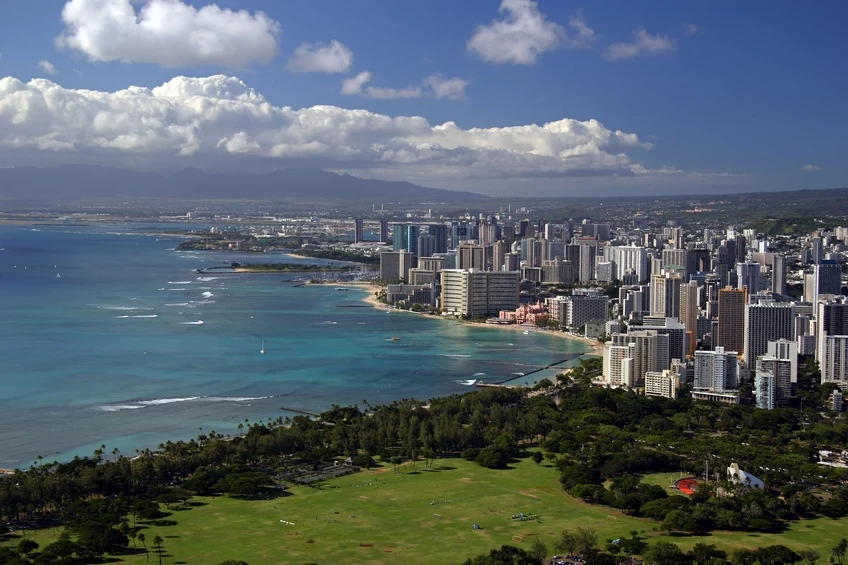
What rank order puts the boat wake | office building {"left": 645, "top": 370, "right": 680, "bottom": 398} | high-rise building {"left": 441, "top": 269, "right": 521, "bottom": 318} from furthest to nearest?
high-rise building {"left": 441, "top": 269, "right": 521, "bottom": 318}, office building {"left": 645, "top": 370, "right": 680, "bottom": 398}, the boat wake

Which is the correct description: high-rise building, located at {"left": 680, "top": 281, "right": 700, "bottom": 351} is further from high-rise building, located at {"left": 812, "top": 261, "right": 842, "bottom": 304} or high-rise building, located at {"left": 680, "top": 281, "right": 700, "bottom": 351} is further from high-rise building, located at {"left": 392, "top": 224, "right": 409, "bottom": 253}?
high-rise building, located at {"left": 392, "top": 224, "right": 409, "bottom": 253}

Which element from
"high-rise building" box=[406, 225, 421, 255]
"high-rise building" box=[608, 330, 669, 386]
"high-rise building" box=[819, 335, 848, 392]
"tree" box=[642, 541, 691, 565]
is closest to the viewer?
"tree" box=[642, 541, 691, 565]

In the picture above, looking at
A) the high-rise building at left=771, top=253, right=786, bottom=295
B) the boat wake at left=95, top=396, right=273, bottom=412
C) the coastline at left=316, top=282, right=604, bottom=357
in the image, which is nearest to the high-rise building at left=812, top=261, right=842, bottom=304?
the high-rise building at left=771, top=253, right=786, bottom=295

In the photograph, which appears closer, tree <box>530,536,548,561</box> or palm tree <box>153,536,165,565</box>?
tree <box>530,536,548,561</box>

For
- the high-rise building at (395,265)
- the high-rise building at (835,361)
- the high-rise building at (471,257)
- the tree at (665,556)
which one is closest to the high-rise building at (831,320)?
the high-rise building at (835,361)

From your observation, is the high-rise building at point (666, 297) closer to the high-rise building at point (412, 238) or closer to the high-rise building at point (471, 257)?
the high-rise building at point (471, 257)

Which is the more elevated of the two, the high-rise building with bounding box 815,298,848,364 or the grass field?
the high-rise building with bounding box 815,298,848,364

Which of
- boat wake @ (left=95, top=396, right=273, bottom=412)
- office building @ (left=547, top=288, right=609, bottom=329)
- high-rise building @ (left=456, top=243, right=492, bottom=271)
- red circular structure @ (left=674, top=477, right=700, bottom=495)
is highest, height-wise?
high-rise building @ (left=456, top=243, right=492, bottom=271)
